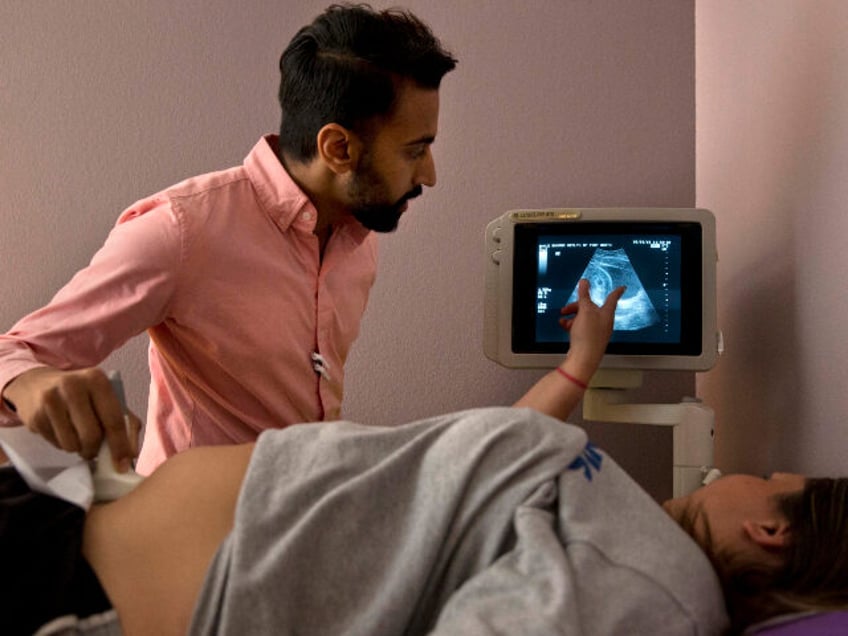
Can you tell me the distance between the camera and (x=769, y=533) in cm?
109

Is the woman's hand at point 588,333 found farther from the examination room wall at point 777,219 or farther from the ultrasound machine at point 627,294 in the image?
the examination room wall at point 777,219

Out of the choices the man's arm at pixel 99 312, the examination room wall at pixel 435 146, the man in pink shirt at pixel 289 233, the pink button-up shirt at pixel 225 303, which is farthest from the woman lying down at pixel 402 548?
the examination room wall at pixel 435 146

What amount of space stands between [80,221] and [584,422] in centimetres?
141

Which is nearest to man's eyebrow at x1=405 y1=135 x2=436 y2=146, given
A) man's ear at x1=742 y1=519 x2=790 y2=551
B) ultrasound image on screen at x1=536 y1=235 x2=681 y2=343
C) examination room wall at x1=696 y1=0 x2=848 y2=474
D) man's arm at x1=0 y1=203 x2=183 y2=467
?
ultrasound image on screen at x1=536 y1=235 x2=681 y2=343

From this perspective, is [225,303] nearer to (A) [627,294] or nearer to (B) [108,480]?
(B) [108,480]

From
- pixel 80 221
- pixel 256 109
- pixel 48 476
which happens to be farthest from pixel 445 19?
pixel 48 476

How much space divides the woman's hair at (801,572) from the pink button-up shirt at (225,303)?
920 millimetres

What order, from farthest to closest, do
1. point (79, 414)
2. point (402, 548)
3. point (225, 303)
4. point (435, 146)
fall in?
1. point (435, 146)
2. point (225, 303)
3. point (79, 414)
4. point (402, 548)

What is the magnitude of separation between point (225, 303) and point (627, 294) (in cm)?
79

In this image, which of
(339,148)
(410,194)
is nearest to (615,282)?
(410,194)

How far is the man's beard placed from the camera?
1.75 metres

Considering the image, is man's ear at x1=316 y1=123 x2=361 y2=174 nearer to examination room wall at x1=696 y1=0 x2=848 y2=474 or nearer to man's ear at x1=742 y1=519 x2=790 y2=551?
examination room wall at x1=696 y1=0 x2=848 y2=474

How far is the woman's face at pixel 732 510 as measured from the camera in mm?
1097

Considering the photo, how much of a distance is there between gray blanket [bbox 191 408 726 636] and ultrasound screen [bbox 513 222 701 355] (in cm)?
84
